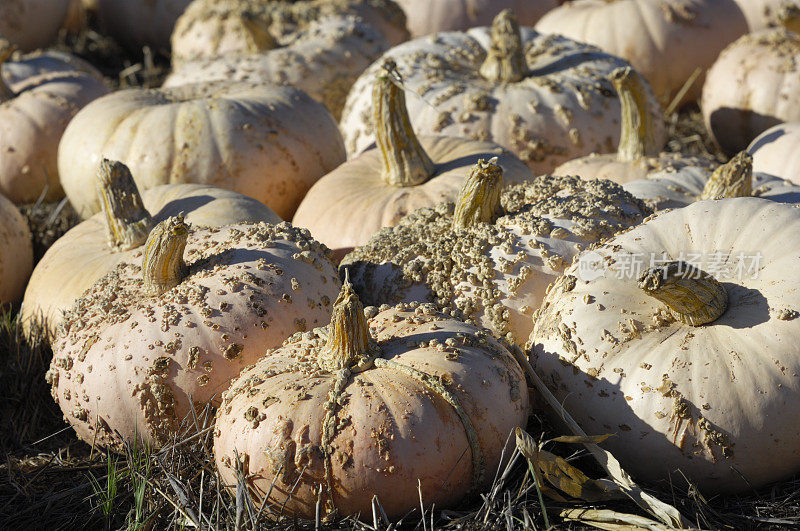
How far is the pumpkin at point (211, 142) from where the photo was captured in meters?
4.24

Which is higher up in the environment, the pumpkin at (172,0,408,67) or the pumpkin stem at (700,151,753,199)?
the pumpkin at (172,0,408,67)

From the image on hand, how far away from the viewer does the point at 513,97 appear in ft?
14.8

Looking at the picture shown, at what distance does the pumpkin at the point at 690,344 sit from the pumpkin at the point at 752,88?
2982 mm

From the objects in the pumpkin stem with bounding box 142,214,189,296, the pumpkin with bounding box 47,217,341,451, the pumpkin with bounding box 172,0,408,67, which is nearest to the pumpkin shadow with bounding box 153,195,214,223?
the pumpkin with bounding box 47,217,341,451

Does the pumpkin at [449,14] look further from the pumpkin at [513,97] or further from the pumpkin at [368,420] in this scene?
the pumpkin at [368,420]

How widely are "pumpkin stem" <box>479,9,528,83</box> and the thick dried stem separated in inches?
104

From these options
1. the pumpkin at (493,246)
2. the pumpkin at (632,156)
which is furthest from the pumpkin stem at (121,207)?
the pumpkin at (632,156)

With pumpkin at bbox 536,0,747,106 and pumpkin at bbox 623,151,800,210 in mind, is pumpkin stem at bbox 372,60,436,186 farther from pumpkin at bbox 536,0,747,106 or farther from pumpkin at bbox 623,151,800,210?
pumpkin at bbox 536,0,747,106

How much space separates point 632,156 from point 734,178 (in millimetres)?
863

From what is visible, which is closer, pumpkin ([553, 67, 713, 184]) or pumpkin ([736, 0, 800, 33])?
pumpkin ([553, 67, 713, 184])

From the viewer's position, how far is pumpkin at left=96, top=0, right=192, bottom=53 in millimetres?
8477

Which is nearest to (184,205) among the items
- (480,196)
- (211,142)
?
(211,142)

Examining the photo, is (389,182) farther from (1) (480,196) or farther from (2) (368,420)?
(2) (368,420)

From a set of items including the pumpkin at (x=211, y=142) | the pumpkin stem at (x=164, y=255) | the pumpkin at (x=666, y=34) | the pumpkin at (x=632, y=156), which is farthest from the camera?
the pumpkin at (x=666, y=34)
